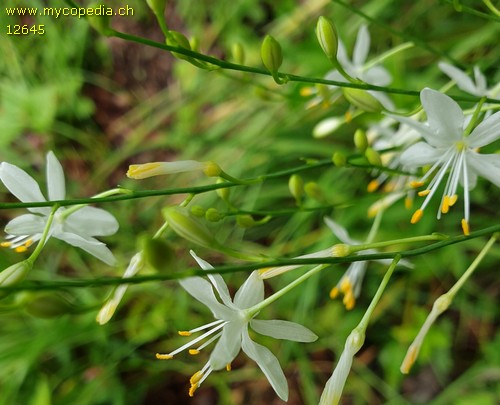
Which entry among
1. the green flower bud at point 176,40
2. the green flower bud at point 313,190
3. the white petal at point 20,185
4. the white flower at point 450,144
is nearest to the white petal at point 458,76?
the white flower at point 450,144

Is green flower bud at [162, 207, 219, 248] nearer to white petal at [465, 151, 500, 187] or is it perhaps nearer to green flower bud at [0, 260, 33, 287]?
green flower bud at [0, 260, 33, 287]

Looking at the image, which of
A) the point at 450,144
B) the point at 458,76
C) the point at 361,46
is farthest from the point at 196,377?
the point at 361,46

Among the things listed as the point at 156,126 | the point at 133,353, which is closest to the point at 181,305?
the point at 133,353

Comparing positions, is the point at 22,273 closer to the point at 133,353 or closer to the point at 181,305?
the point at 181,305

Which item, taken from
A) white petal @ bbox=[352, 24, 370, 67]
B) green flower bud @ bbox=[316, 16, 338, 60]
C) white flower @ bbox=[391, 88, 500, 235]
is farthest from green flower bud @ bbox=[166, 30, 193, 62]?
white petal @ bbox=[352, 24, 370, 67]

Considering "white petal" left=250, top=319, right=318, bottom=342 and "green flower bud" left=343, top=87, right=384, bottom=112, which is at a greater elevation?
"green flower bud" left=343, top=87, right=384, bottom=112

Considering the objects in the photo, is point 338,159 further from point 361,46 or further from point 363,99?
point 361,46

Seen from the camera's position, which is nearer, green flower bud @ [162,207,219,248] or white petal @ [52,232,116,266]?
green flower bud @ [162,207,219,248]

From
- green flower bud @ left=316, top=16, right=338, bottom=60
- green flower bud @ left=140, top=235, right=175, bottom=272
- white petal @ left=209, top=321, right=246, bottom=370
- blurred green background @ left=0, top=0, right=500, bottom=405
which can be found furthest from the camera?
blurred green background @ left=0, top=0, right=500, bottom=405
